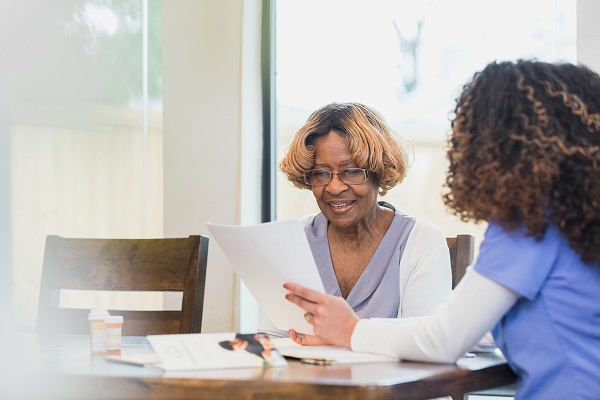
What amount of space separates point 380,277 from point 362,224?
7.1 inches

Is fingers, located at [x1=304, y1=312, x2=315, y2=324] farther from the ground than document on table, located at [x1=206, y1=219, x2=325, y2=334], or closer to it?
closer to it

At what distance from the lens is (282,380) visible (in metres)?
1.08

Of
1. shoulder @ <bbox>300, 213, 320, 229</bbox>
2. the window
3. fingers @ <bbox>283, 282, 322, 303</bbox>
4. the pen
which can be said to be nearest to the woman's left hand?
fingers @ <bbox>283, 282, 322, 303</bbox>

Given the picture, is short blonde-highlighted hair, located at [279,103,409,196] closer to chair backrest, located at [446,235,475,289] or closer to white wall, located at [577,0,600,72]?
chair backrest, located at [446,235,475,289]

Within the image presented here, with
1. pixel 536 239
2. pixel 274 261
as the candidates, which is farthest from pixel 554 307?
pixel 274 261

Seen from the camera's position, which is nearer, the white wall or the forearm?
the forearm

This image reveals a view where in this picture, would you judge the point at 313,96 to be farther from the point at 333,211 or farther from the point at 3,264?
the point at 3,264

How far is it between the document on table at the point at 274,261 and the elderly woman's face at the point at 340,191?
475 mm

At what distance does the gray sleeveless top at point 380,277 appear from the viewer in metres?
1.86

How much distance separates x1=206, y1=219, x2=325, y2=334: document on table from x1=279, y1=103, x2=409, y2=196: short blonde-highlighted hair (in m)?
0.55

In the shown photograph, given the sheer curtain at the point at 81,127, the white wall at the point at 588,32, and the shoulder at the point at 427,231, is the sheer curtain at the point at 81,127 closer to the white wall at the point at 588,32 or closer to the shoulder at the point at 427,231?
the shoulder at the point at 427,231

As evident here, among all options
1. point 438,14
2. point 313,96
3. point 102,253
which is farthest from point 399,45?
point 102,253

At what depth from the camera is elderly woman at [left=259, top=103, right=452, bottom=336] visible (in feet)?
6.12

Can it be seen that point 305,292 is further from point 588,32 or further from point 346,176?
point 588,32
